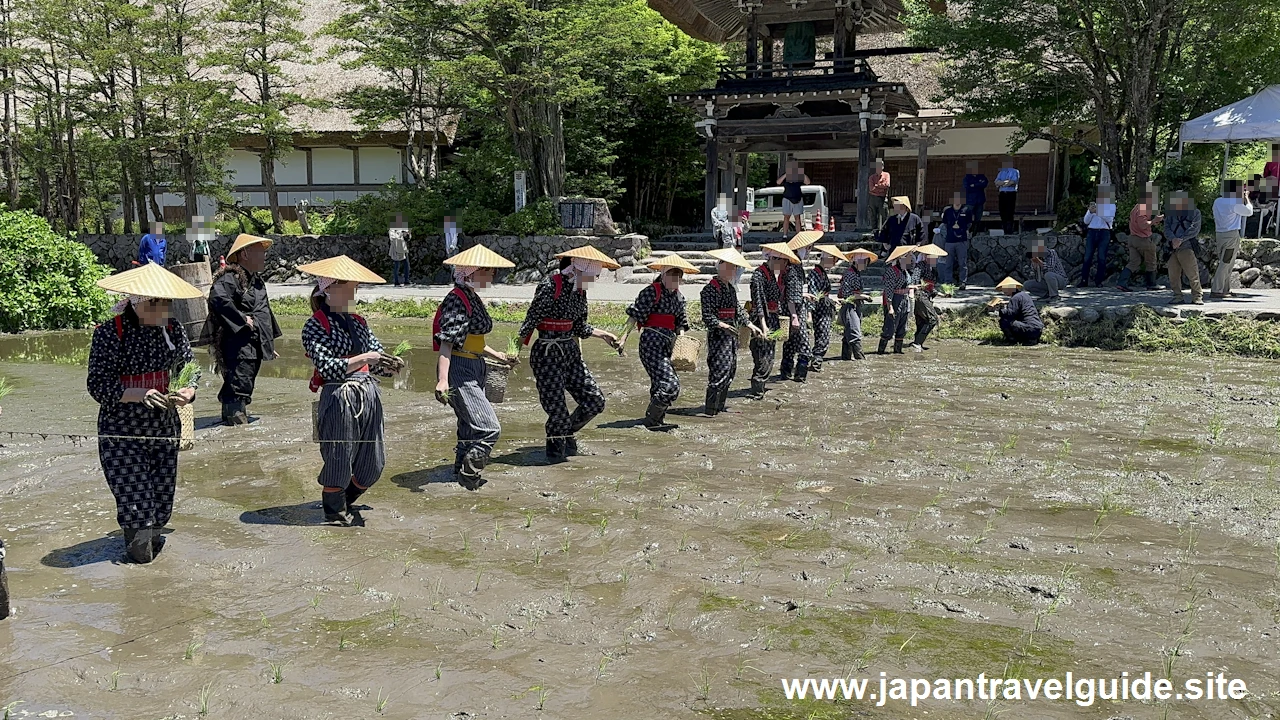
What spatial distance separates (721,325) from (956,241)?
10242mm

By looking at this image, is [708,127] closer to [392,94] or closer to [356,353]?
[392,94]

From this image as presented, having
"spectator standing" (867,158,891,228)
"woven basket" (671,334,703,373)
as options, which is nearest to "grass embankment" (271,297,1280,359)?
"spectator standing" (867,158,891,228)

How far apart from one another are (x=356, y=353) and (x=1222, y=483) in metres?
6.07

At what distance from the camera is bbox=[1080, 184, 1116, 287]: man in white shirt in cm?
1731

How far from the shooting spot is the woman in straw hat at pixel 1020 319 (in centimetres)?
1469

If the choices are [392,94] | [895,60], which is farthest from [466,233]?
[895,60]

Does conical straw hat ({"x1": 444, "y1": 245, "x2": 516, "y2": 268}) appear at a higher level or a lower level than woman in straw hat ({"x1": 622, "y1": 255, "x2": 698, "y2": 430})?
higher

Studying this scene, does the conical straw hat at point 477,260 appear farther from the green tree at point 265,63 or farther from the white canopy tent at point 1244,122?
the green tree at point 265,63

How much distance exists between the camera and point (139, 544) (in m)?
5.65

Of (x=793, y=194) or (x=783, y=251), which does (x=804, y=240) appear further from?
(x=793, y=194)

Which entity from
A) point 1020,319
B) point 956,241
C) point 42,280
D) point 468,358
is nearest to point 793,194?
point 956,241

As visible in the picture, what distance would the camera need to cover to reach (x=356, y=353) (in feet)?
21.0

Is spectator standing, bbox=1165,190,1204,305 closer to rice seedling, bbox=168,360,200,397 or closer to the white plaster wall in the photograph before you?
rice seedling, bbox=168,360,200,397

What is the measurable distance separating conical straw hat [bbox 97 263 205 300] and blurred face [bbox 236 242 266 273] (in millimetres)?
3121
